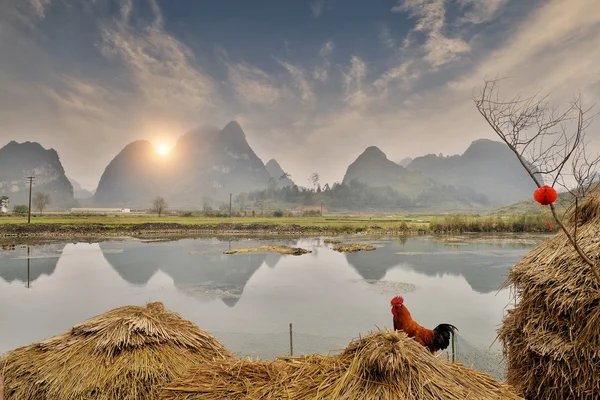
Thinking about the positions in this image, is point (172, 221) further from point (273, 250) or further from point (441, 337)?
point (441, 337)

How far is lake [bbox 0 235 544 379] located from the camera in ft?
29.2

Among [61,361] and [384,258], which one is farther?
[384,258]

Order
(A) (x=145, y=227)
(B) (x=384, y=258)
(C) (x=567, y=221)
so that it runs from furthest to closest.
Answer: (A) (x=145, y=227) → (B) (x=384, y=258) → (C) (x=567, y=221)

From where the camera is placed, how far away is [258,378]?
2.11 meters

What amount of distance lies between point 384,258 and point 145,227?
1315 inches

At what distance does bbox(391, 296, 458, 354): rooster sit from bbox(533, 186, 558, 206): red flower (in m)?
2.60

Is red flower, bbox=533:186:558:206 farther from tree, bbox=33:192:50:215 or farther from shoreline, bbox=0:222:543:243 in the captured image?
tree, bbox=33:192:50:215

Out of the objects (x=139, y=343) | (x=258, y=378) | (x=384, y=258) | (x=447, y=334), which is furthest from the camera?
(x=384, y=258)

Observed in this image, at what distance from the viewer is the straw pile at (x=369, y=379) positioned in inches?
62.4

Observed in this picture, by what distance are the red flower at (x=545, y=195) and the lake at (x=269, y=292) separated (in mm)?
4120

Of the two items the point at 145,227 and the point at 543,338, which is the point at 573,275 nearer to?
the point at 543,338

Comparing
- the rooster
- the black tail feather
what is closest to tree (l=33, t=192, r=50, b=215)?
the rooster

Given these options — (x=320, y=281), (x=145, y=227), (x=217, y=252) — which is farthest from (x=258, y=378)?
(x=145, y=227)

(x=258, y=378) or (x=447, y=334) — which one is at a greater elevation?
(x=258, y=378)
